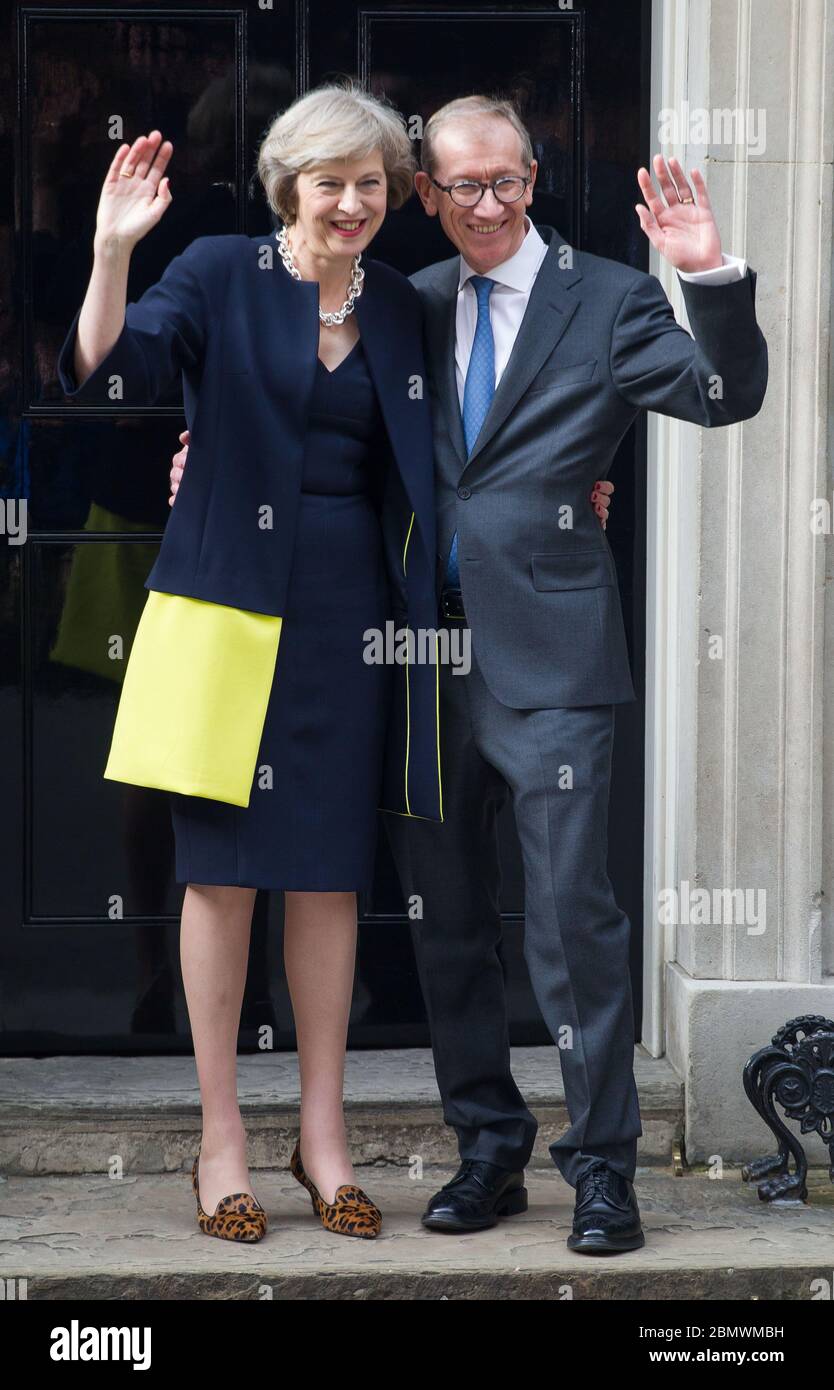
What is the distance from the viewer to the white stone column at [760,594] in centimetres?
367

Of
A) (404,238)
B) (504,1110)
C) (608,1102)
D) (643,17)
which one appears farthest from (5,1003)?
(643,17)

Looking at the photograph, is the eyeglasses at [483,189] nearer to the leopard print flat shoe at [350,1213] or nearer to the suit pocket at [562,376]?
the suit pocket at [562,376]

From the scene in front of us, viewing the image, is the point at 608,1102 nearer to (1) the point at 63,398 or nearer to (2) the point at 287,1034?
(2) the point at 287,1034

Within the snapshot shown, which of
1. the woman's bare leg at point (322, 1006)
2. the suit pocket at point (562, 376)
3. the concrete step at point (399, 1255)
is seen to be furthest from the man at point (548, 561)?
the woman's bare leg at point (322, 1006)

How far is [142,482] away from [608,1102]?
5.95 feet

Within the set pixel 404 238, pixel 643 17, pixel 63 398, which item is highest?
pixel 643 17

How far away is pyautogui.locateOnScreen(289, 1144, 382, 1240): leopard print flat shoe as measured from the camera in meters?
3.21

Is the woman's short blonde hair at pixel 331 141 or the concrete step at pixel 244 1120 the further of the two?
the concrete step at pixel 244 1120

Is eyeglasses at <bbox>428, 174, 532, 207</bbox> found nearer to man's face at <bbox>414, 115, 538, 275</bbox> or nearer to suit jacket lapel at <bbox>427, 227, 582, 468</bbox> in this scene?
man's face at <bbox>414, 115, 538, 275</bbox>

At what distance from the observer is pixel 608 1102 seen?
10.2 ft

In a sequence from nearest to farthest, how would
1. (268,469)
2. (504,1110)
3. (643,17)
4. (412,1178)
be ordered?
(268,469)
(504,1110)
(412,1178)
(643,17)

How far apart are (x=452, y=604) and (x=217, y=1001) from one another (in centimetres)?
85

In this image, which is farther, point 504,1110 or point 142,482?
point 142,482

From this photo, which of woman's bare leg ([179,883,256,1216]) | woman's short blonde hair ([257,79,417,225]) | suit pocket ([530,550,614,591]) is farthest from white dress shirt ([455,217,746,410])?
woman's bare leg ([179,883,256,1216])
